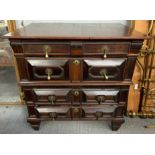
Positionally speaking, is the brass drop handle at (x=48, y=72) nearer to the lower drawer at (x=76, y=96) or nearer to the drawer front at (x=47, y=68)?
the drawer front at (x=47, y=68)

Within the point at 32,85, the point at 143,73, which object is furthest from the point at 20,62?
the point at 143,73

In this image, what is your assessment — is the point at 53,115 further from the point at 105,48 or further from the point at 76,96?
the point at 105,48

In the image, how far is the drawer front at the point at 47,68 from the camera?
1288 millimetres

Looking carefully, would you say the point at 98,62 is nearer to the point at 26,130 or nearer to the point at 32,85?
the point at 32,85

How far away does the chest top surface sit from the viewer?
1179 millimetres

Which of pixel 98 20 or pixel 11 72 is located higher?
pixel 98 20

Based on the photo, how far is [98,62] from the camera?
1286 mm

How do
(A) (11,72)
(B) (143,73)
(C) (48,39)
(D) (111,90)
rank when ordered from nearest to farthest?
(C) (48,39) → (D) (111,90) → (B) (143,73) → (A) (11,72)

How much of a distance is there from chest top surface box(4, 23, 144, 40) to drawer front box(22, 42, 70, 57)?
0.06m

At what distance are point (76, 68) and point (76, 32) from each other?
29cm

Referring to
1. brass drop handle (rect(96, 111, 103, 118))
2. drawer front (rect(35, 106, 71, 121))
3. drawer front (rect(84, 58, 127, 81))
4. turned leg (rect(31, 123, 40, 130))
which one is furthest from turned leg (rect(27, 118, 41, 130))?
drawer front (rect(84, 58, 127, 81))

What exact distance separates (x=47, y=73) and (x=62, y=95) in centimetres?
25

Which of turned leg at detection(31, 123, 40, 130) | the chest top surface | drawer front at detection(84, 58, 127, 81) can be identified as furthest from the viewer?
turned leg at detection(31, 123, 40, 130)

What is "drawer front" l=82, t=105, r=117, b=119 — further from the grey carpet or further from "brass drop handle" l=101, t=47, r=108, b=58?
"brass drop handle" l=101, t=47, r=108, b=58
